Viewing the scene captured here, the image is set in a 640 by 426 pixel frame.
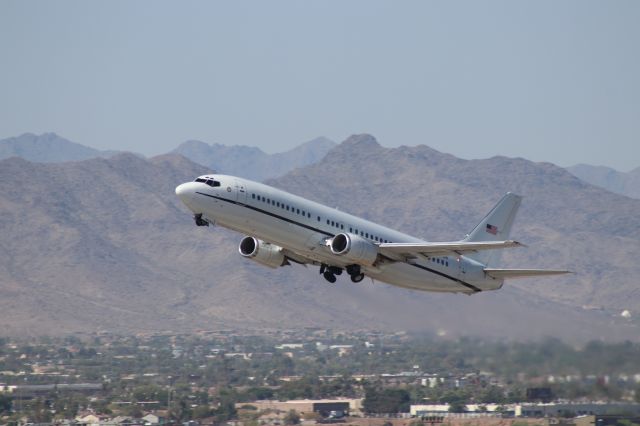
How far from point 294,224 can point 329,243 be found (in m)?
2.22

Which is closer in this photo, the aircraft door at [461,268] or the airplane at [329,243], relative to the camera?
the airplane at [329,243]

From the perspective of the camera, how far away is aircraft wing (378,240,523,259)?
6488 centimetres

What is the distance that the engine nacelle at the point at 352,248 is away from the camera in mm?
64875

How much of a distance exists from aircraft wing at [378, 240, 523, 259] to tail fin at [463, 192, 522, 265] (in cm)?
833

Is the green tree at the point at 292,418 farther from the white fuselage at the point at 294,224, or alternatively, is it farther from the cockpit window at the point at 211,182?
the cockpit window at the point at 211,182

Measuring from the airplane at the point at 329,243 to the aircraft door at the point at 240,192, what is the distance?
1.8 inches

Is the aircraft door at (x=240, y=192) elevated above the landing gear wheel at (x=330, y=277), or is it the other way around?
the aircraft door at (x=240, y=192)

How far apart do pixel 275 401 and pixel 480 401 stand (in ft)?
55.6

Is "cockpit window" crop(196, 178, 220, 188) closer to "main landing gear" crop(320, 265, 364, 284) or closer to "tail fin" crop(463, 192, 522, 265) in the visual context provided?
"main landing gear" crop(320, 265, 364, 284)

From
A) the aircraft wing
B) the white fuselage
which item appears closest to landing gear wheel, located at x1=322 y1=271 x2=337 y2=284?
the white fuselage

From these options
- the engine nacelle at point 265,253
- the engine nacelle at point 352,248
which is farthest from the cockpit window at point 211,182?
the engine nacelle at point 265,253

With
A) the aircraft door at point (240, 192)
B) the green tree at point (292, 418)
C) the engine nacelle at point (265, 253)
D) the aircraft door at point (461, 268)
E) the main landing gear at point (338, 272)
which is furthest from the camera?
the green tree at point (292, 418)

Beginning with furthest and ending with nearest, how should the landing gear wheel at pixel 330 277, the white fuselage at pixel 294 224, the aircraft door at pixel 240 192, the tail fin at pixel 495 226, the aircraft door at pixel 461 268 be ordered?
the tail fin at pixel 495 226
the aircraft door at pixel 461 268
the landing gear wheel at pixel 330 277
the aircraft door at pixel 240 192
the white fuselage at pixel 294 224

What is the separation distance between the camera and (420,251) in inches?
2611
